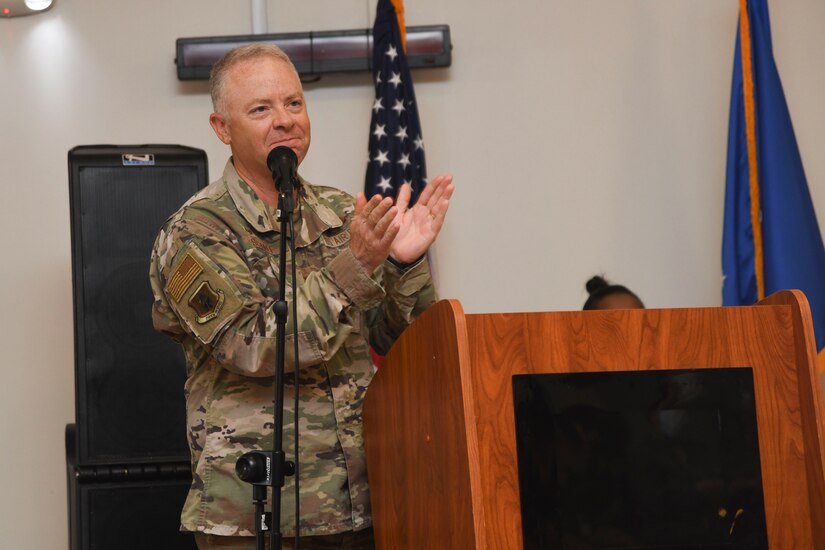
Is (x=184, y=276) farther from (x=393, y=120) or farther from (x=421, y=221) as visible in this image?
(x=393, y=120)

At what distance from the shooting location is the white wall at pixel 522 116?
12.8ft

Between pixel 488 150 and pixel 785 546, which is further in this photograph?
pixel 488 150

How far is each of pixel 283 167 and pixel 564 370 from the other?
0.70 m

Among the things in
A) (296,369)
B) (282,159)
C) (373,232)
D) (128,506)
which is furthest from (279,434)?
(128,506)

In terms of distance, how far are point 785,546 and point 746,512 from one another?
0.08 m

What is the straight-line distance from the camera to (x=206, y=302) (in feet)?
6.18

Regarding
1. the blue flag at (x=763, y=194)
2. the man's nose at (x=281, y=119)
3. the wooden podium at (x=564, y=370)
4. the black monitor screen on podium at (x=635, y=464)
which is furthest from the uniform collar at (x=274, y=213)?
the blue flag at (x=763, y=194)

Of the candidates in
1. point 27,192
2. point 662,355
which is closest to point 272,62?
point 662,355

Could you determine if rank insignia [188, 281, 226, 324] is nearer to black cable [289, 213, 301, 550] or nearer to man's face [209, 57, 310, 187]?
black cable [289, 213, 301, 550]

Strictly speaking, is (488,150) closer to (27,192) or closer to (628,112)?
(628,112)

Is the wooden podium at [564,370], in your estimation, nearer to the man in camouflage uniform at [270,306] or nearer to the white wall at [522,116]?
the man in camouflage uniform at [270,306]

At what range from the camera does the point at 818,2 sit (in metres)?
4.02

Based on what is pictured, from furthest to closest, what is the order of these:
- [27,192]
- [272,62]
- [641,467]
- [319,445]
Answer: [27,192]
[272,62]
[319,445]
[641,467]

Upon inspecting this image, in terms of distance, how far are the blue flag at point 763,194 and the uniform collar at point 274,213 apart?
213 centimetres
